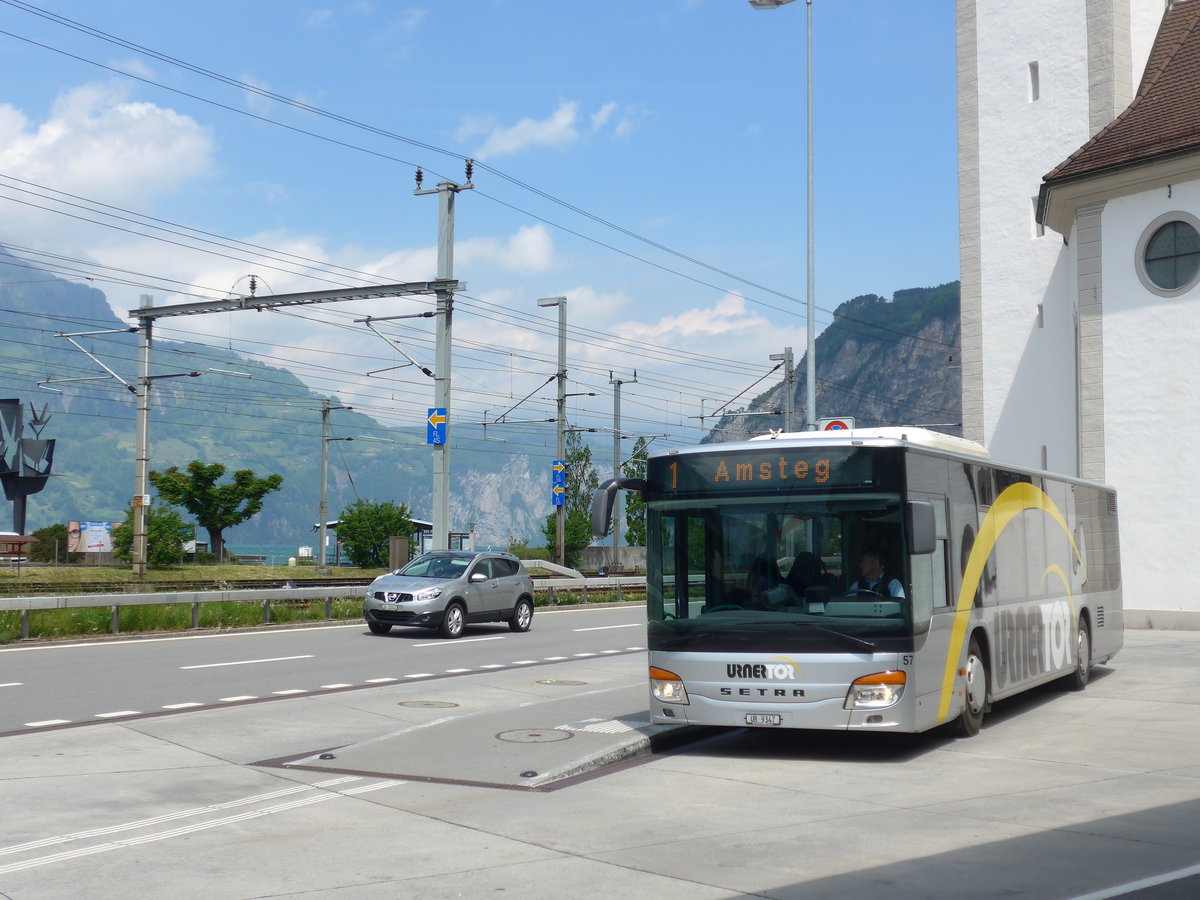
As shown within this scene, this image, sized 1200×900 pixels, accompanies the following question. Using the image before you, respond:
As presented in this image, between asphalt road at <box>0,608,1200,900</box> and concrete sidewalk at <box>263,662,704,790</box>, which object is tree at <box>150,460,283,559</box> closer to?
asphalt road at <box>0,608,1200,900</box>

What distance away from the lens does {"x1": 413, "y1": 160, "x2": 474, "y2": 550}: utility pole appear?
3262 cm

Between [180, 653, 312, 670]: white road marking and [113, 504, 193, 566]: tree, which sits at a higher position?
[113, 504, 193, 566]: tree

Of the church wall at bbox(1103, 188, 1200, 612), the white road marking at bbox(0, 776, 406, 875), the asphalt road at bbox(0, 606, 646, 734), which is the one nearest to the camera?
the white road marking at bbox(0, 776, 406, 875)

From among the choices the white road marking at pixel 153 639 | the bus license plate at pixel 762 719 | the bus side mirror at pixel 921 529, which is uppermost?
the bus side mirror at pixel 921 529

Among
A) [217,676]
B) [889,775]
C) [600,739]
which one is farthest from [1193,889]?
[217,676]

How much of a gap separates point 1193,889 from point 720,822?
9.36 ft

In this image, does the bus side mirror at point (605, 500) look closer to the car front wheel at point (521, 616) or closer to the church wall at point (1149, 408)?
the car front wheel at point (521, 616)

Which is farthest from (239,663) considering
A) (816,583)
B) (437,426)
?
(437,426)

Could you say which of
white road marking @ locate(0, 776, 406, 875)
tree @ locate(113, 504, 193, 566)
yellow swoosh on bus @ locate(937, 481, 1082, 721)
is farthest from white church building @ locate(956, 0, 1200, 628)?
tree @ locate(113, 504, 193, 566)

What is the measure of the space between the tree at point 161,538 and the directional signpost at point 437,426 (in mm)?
33086

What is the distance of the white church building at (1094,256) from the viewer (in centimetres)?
2634

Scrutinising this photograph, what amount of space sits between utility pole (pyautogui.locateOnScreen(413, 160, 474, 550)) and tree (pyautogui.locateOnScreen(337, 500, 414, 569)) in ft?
122

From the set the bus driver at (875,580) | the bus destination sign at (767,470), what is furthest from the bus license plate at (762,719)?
the bus destination sign at (767,470)

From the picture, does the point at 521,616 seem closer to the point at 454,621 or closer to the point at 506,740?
the point at 454,621
